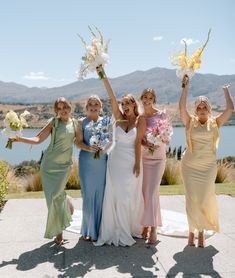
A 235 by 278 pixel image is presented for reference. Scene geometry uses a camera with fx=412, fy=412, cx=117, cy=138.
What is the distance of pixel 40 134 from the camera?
6121 millimetres

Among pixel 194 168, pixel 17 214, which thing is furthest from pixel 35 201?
pixel 194 168

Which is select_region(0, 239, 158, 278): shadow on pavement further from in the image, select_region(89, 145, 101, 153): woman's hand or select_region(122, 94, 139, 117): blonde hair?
select_region(122, 94, 139, 117): blonde hair

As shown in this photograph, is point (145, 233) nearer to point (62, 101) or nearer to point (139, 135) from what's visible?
point (139, 135)

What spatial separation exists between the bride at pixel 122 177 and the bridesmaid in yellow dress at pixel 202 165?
2.44 feet

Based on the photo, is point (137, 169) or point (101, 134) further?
point (137, 169)

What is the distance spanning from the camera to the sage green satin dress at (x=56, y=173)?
603cm

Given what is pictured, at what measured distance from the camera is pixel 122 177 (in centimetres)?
611

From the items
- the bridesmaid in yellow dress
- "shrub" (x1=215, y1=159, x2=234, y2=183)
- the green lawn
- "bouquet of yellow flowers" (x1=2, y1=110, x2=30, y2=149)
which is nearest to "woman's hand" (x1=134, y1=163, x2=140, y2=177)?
the bridesmaid in yellow dress

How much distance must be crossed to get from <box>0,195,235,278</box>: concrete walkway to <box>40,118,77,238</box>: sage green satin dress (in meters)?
0.35

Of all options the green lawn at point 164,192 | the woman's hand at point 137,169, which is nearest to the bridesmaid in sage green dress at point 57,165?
the woman's hand at point 137,169

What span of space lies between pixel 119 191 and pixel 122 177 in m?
0.21

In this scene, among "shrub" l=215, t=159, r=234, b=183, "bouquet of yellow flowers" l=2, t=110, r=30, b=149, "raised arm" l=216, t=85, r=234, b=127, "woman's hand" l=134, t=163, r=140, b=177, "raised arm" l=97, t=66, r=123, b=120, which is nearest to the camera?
"bouquet of yellow flowers" l=2, t=110, r=30, b=149

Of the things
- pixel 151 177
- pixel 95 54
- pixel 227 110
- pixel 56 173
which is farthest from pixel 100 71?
pixel 227 110

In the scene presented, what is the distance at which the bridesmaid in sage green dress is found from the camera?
19.8ft
